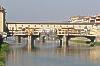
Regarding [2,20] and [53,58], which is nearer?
[53,58]

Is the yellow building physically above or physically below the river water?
above

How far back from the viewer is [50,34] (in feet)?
253

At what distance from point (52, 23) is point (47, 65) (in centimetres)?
4886

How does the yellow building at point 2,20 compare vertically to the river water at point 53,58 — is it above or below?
above

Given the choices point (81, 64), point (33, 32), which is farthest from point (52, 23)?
point (81, 64)

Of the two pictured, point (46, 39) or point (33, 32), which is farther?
point (46, 39)

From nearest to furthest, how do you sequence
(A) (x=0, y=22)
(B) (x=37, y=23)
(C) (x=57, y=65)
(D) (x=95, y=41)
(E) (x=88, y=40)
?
(C) (x=57, y=65) < (D) (x=95, y=41) < (E) (x=88, y=40) < (A) (x=0, y=22) < (B) (x=37, y=23)

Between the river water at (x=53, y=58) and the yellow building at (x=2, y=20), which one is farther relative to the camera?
the yellow building at (x=2, y=20)

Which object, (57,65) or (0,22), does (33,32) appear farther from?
(57,65)

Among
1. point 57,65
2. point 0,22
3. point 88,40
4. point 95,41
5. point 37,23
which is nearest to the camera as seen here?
point 57,65

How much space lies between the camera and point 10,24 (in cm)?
8200

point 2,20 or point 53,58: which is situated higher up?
point 2,20

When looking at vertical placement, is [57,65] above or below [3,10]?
below

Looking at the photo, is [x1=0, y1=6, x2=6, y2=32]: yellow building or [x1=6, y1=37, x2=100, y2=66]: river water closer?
[x1=6, y1=37, x2=100, y2=66]: river water
